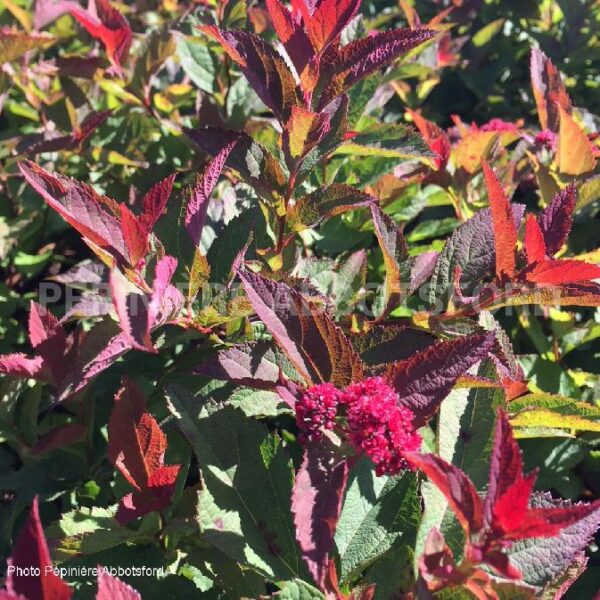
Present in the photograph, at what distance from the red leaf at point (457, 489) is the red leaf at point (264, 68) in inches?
24.8

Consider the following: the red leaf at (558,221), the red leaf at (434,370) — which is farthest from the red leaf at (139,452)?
the red leaf at (558,221)

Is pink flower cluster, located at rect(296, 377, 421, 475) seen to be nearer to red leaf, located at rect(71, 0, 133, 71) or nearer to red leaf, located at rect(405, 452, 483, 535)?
red leaf, located at rect(405, 452, 483, 535)

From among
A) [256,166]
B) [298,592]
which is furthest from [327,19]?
[298,592]

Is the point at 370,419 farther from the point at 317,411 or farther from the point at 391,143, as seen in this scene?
the point at 391,143

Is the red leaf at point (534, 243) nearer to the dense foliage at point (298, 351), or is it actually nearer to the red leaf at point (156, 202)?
the dense foliage at point (298, 351)

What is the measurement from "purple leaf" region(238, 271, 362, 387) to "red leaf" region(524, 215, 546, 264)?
34 centimetres

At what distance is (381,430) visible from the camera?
0.79 metres

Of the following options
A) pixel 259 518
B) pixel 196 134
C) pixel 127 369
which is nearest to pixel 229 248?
pixel 196 134

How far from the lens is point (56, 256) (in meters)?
1.68

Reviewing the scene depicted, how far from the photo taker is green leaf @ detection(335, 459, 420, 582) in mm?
930

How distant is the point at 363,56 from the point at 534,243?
404mm

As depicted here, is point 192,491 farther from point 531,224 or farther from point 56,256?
point 56,256

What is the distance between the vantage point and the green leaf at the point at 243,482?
0.90 meters

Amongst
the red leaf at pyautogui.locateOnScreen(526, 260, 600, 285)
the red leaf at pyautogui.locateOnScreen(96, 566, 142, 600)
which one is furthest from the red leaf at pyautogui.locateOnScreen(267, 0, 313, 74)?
the red leaf at pyautogui.locateOnScreen(96, 566, 142, 600)
